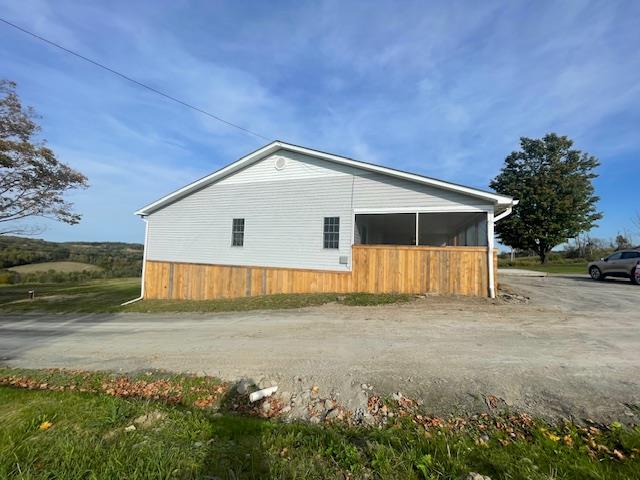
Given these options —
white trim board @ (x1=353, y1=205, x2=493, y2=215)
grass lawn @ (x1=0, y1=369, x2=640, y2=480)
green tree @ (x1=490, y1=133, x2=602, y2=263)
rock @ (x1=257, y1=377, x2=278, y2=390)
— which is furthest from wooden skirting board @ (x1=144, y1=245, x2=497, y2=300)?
green tree @ (x1=490, y1=133, x2=602, y2=263)

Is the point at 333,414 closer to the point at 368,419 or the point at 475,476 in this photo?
the point at 368,419

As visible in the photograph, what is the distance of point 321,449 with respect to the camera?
9.05 feet

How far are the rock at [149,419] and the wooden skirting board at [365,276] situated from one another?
8.82m

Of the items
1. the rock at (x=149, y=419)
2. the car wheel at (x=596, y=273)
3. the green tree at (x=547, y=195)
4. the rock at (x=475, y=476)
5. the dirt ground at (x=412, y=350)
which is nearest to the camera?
the rock at (x=475, y=476)

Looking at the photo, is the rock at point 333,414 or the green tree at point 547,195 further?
the green tree at point 547,195

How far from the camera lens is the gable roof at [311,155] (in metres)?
10.4

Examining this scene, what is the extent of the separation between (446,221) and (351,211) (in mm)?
5453

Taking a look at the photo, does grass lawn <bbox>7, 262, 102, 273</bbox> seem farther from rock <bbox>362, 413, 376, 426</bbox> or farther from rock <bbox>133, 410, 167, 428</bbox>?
rock <bbox>362, 413, 376, 426</bbox>

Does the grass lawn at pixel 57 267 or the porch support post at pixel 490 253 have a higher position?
the porch support post at pixel 490 253

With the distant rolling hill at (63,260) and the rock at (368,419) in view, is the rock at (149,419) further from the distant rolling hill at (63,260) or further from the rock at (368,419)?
the distant rolling hill at (63,260)

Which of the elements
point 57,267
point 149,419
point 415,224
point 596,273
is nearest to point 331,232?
point 415,224

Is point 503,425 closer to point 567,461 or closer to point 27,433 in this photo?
point 567,461

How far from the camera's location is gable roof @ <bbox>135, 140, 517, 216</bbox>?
10438mm

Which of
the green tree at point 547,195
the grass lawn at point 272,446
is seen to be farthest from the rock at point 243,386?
the green tree at point 547,195
